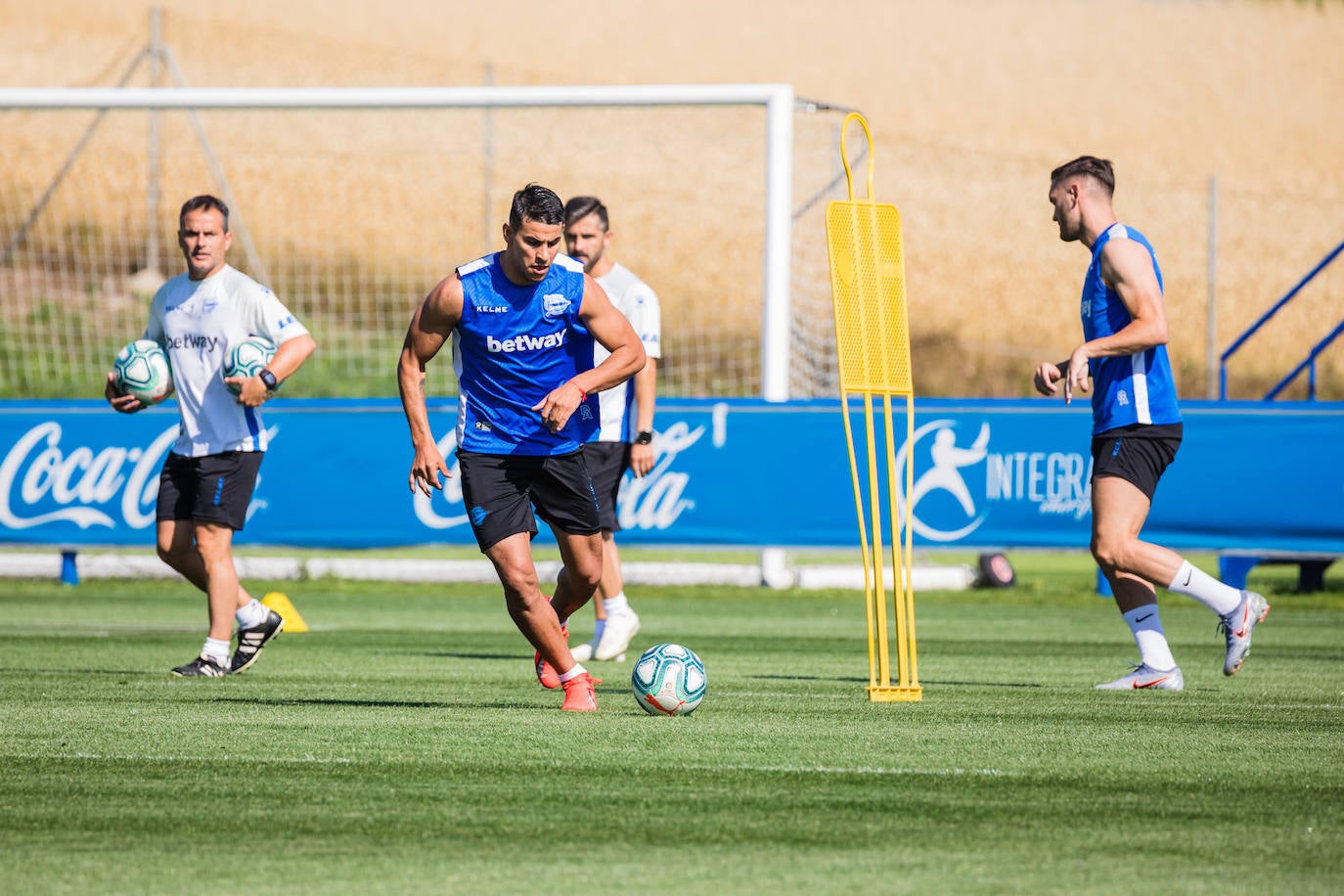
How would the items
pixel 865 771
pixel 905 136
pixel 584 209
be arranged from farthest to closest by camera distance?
pixel 905 136 → pixel 584 209 → pixel 865 771

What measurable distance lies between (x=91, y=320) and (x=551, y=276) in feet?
54.8

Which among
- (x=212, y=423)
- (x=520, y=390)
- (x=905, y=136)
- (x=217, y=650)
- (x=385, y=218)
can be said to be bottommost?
(x=217, y=650)

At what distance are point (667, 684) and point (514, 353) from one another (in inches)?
55.2

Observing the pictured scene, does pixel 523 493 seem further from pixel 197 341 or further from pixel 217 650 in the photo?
pixel 197 341

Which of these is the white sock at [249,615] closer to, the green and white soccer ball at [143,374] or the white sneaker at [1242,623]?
the green and white soccer ball at [143,374]

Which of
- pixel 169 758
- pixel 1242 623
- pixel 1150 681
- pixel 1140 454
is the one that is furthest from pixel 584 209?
pixel 169 758

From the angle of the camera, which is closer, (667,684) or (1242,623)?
(667,684)

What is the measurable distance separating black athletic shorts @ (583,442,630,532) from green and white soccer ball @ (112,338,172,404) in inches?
87.4

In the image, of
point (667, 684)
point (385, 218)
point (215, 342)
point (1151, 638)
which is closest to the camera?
point (667, 684)

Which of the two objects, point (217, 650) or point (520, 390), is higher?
point (520, 390)

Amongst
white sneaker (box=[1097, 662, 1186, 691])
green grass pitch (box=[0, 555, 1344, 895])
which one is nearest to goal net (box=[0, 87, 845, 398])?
white sneaker (box=[1097, 662, 1186, 691])

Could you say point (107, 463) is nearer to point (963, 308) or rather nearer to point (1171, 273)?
point (963, 308)

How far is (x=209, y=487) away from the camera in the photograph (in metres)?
8.40

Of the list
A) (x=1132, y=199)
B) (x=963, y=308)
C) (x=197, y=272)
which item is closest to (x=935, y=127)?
(x=1132, y=199)
